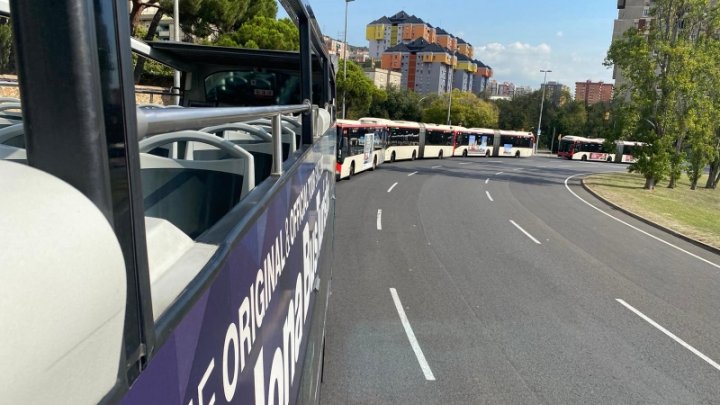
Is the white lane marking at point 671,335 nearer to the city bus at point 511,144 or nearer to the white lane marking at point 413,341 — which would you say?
the white lane marking at point 413,341

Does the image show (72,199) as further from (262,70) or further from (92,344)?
(262,70)

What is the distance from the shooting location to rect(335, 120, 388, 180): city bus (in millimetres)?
23078

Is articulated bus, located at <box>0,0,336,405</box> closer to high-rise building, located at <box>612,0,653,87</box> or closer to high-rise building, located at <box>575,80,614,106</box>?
high-rise building, located at <box>612,0,653,87</box>

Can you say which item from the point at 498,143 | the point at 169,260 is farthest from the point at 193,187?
the point at 498,143

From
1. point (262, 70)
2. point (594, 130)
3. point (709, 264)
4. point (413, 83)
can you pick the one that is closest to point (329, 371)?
point (262, 70)

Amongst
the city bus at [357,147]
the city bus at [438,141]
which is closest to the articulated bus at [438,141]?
the city bus at [438,141]

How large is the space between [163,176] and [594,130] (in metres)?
85.5

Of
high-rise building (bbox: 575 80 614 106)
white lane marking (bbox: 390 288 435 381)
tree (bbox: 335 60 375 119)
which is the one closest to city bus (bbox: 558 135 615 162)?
tree (bbox: 335 60 375 119)

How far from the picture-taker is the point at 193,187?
2709 millimetres

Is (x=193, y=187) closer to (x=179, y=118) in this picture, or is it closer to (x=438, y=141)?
(x=179, y=118)

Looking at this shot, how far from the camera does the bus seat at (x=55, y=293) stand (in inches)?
21.1

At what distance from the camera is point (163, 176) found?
8.47ft

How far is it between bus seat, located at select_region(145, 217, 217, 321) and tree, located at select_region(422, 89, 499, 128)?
7642cm

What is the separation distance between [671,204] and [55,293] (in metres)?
26.4
